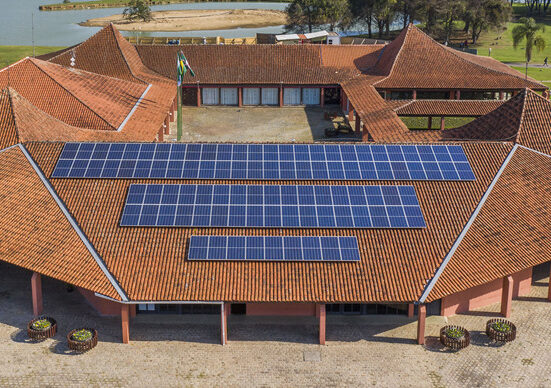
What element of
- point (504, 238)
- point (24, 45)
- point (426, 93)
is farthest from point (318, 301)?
point (24, 45)

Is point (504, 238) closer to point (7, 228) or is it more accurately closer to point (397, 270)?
point (397, 270)

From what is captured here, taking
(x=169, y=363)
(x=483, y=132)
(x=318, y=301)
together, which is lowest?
(x=169, y=363)

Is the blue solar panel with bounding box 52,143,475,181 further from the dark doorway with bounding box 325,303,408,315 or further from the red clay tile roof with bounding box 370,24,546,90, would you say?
the red clay tile roof with bounding box 370,24,546,90

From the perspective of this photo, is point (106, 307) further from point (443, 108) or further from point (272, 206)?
point (443, 108)

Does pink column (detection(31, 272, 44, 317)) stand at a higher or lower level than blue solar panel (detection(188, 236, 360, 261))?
lower

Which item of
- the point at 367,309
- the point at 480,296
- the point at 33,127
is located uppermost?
the point at 33,127

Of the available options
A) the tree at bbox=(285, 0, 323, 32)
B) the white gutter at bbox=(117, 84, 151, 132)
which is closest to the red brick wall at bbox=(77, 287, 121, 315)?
the white gutter at bbox=(117, 84, 151, 132)

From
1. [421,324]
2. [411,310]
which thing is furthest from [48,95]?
[421,324]
